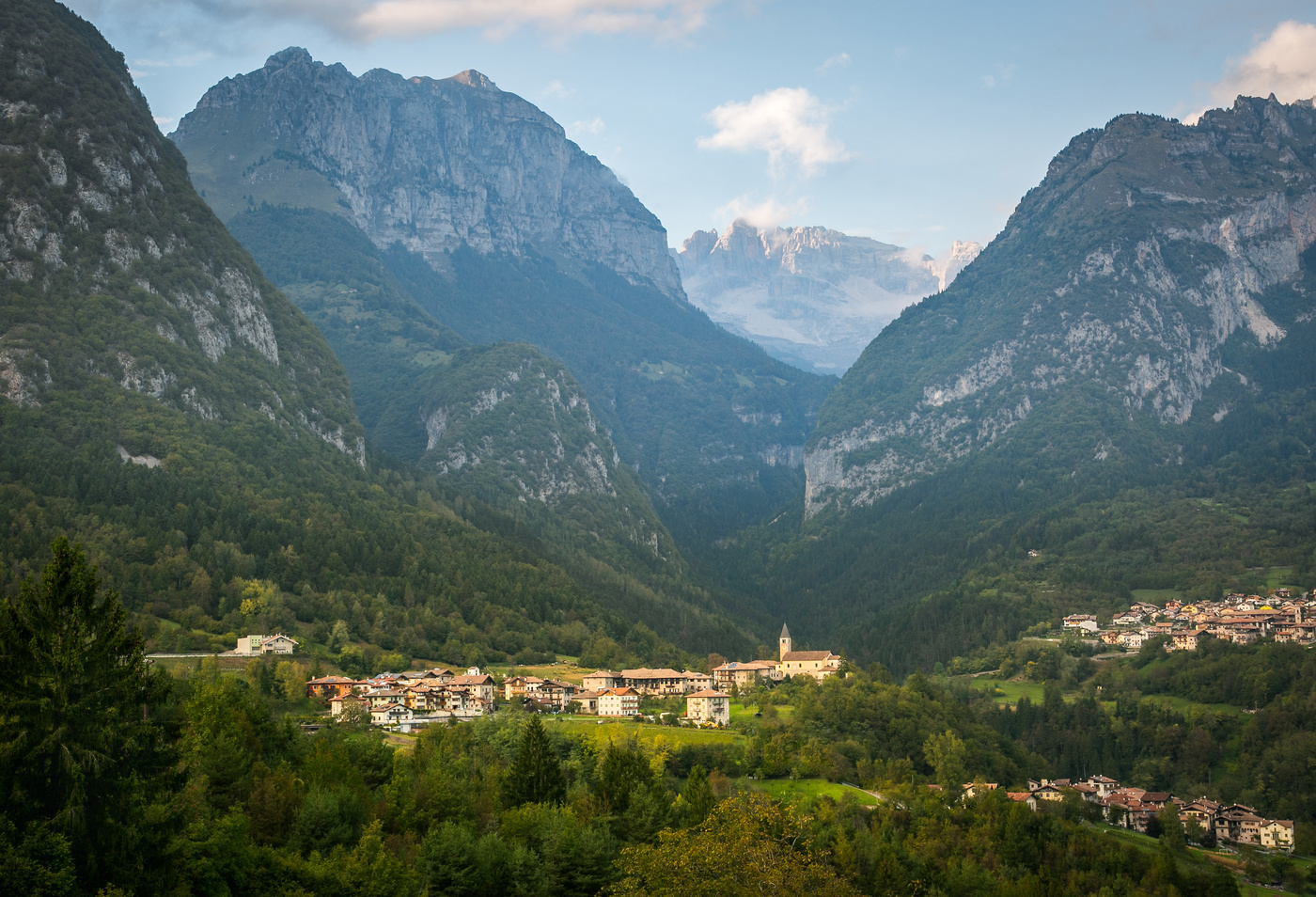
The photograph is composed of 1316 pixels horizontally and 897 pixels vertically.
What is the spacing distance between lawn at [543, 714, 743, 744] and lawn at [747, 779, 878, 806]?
7087 mm

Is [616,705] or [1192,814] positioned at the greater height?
[616,705]

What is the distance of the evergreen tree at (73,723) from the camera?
42.6m

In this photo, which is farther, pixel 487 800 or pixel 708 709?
pixel 708 709

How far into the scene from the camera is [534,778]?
259 ft

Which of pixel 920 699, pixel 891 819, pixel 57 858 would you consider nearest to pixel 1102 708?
pixel 920 699

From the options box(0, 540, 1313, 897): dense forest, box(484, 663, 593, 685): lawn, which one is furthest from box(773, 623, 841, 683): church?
box(484, 663, 593, 685): lawn

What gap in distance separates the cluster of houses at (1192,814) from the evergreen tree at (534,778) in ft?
196

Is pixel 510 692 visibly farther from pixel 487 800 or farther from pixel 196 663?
pixel 487 800

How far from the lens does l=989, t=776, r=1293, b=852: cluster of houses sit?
127375mm

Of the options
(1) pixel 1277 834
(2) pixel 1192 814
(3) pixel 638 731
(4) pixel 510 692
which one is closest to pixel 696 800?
(3) pixel 638 731

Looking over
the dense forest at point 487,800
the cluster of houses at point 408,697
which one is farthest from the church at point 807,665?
the cluster of houses at point 408,697

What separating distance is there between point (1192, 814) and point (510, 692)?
7198cm

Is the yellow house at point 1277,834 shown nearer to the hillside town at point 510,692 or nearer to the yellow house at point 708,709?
the hillside town at point 510,692

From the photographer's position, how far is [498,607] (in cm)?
18725
